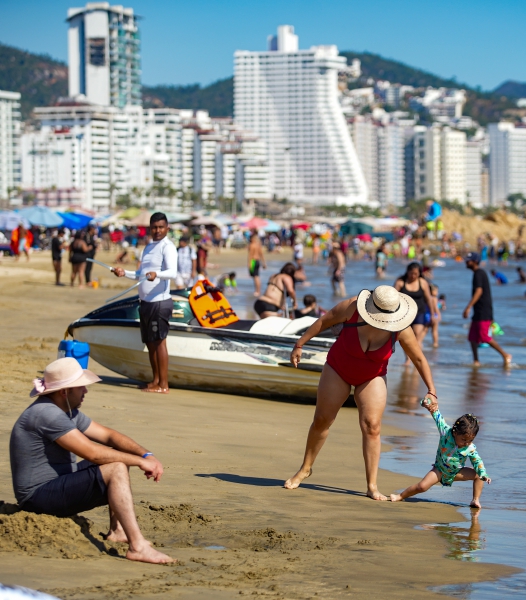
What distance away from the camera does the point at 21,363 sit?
998 cm

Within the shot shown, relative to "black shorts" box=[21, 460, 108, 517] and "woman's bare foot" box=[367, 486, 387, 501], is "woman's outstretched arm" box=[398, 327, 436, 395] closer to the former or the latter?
"woman's bare foot" box=[367, 486, 387, 501]

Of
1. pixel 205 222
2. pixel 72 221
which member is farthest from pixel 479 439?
pixel 205 222

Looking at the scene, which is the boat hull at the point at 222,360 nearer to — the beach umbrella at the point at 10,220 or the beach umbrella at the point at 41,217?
the beach umbrella at the point at 10,220

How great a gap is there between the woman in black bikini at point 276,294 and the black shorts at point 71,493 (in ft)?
29.0

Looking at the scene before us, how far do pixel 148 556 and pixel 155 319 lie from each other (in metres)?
4.78

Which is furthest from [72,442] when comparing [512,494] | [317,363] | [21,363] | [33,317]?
[33,317]

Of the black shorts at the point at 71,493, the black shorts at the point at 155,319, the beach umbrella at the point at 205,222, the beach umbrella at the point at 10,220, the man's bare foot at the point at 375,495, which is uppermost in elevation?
the beach umbrella at the point at 205,222

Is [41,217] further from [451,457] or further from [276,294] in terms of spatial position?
[451,457]

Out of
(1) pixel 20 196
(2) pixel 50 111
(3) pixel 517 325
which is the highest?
(2) pixel 50 111

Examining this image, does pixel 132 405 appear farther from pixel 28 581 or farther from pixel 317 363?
pixel 28 581

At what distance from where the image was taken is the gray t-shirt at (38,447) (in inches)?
167

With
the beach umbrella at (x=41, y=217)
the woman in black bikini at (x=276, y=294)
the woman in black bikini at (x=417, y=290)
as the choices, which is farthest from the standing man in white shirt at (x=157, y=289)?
the beach umbrella at (x=41, y=217)

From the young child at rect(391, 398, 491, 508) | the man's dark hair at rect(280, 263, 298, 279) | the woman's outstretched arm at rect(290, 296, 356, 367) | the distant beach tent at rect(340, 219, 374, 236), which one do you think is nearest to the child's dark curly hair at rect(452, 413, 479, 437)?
the young child at rect(391, 398, 491, 508)

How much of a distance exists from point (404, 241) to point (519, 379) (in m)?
52.5
